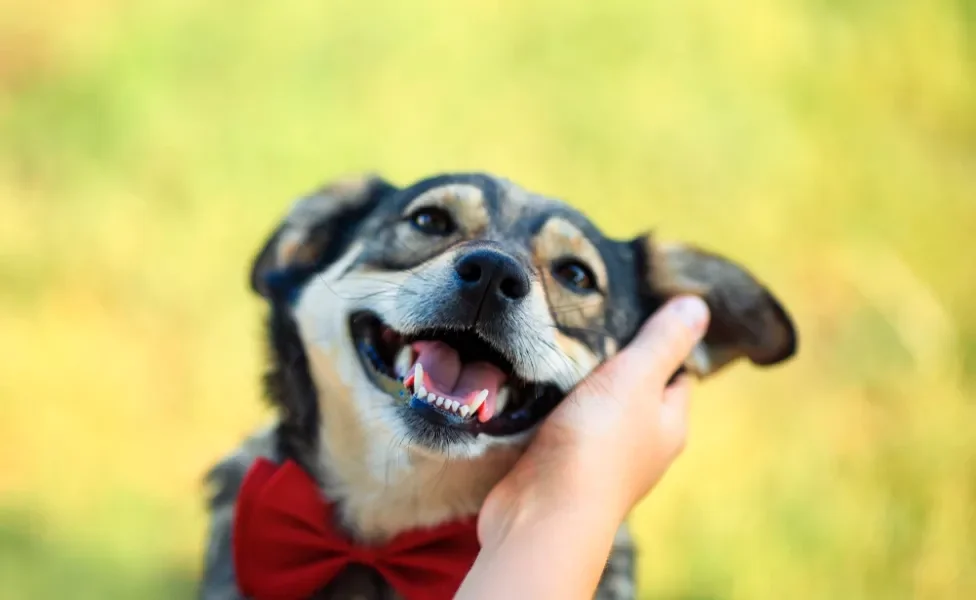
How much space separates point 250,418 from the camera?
1.86 m

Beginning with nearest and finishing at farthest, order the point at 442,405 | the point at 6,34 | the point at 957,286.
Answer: the point at 442,405
the point at 957,286
the point at 6,34

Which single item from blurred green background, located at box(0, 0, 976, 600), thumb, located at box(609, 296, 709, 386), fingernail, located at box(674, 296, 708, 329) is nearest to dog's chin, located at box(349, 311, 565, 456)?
thumb, located at box(609, 296, 709, 386)

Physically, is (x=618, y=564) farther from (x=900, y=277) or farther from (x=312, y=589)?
(x=900, y=277)

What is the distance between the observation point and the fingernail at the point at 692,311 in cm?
149

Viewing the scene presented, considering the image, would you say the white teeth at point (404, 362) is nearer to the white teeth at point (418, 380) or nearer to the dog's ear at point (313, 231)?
the white teeth at point (418, 380)

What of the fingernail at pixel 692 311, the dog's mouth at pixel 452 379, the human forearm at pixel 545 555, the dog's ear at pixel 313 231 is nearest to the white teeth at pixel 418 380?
the dog's mouth at pixel 452 379

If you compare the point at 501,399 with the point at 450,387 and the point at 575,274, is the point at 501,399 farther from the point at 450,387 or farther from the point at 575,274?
the point at 575,274

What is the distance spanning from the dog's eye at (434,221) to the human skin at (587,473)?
1.13 feet

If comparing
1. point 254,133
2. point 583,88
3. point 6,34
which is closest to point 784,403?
point 583,88

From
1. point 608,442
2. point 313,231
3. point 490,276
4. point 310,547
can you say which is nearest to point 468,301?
point 490,276

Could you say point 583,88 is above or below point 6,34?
above

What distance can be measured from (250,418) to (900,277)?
4.99 ft

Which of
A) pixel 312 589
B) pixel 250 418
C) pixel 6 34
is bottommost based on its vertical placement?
pixel 312 589

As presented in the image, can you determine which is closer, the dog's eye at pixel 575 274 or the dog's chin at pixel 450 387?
the dog's chin at pixel 450 387
